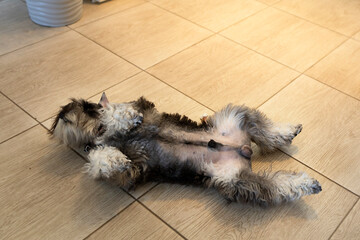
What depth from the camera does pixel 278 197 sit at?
1539mm

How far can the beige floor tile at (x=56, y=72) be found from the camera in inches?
83.6

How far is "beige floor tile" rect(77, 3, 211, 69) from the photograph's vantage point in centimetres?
251

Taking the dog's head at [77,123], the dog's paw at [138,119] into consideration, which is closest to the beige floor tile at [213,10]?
the dog's paw at [138,119]

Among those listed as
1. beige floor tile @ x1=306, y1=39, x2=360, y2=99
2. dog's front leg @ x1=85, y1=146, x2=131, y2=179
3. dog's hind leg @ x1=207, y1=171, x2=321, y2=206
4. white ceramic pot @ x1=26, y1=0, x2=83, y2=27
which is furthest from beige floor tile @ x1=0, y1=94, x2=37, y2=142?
beige floor tile @ x1=306, y1=39, x2=360, y2=99

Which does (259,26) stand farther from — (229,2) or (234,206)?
(234,206)

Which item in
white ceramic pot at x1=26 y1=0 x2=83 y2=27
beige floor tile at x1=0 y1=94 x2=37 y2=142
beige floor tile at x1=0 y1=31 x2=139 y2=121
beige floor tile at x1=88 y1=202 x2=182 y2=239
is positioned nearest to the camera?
beige floor tile at x1=88 y1=202 x2=182 y2=239

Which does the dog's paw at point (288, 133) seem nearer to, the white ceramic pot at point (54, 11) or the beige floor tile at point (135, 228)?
the beige floor tile at point (135, 228)

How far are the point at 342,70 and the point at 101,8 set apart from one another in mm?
1836

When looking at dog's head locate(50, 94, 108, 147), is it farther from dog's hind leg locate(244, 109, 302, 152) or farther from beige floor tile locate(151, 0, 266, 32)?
beige floor tile locate(151, 0, 266, 32)

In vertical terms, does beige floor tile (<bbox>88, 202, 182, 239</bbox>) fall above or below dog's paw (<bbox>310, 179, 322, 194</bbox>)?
below

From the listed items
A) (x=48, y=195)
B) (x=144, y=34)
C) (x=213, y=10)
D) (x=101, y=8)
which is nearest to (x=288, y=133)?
(x=48, y=195)

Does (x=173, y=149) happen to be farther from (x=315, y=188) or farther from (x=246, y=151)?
(x=315, y=188)

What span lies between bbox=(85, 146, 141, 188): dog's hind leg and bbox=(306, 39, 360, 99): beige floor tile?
55.5 inches

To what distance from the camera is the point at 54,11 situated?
8.73ft
